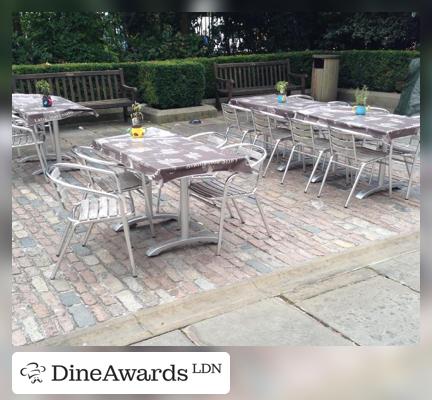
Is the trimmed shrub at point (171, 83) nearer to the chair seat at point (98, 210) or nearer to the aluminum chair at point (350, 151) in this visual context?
the aluminum chair at point (350, 151)

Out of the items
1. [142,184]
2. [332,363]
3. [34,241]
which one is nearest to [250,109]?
[142,184]

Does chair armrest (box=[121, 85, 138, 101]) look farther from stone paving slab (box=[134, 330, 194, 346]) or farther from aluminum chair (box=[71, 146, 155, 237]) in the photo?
stone paving slab (box=[134, 330, 194, 346])

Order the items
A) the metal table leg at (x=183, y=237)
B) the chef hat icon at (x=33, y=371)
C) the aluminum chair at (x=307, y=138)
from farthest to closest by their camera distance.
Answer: the aluminum chair at (x=307, y=138) < the metal table leg at (x=183, y=237) < the chef hat icon at (x=33, y=371)

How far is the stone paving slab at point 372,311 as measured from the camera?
2916 mm

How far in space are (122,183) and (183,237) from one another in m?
0.75

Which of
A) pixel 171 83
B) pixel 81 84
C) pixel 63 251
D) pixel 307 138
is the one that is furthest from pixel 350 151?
pixel 81 84

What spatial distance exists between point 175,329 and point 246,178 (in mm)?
3428

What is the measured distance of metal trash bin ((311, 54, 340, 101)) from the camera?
1154 cm

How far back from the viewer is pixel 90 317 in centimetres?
316

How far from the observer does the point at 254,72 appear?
11195 millimetres

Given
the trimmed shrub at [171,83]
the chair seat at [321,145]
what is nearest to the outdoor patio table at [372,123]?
the chair seat at [321,145]

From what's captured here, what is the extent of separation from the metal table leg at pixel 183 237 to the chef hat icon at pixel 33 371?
2.40 meters

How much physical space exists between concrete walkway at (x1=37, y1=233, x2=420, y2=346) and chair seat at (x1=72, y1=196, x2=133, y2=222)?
858 mm

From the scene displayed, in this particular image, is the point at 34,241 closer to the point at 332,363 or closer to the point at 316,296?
the point at 316,296
